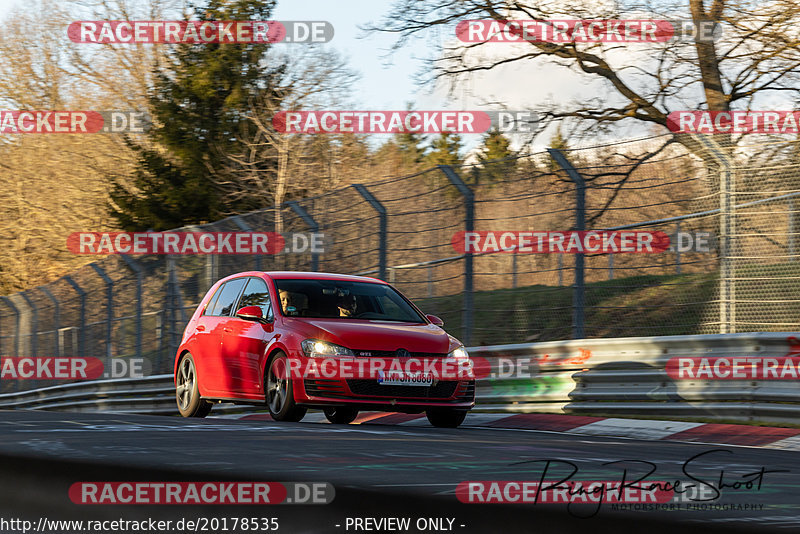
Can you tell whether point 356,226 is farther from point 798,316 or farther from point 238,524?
point 238,524

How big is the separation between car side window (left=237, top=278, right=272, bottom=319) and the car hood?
67cm

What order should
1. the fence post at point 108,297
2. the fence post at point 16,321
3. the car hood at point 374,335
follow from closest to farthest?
the car hood at point 374,335 → the fence post at point 108,297 → the fence post at point 16,321

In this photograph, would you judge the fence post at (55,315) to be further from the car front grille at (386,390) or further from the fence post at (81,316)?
the car front grille at (386,390)

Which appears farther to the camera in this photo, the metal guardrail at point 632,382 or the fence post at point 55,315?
the fence post at point 55,315

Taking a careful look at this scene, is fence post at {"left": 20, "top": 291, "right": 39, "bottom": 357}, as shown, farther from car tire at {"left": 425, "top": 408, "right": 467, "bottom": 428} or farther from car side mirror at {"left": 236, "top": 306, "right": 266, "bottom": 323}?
car tire at {"left": 425, "top": 408, "right": 467, "bottom": 428}

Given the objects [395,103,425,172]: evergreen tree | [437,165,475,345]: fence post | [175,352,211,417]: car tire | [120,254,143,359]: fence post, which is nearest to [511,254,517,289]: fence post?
[437,165,475,345]: fence post

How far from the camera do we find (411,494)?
130 inches

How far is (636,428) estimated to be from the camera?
10.0 m

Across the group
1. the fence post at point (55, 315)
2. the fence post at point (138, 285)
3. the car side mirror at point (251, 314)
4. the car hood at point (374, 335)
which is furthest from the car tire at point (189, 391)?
the fence post at point (55, 315)

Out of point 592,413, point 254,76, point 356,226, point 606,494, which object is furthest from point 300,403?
point 254,76

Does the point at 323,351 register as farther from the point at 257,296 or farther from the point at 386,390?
the point at 257,296

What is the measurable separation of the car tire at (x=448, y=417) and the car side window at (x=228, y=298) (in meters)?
2.53

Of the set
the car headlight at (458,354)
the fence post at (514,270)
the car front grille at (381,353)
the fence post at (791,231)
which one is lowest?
the car headlight at (458,354)

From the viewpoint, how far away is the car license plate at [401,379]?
1004cm
